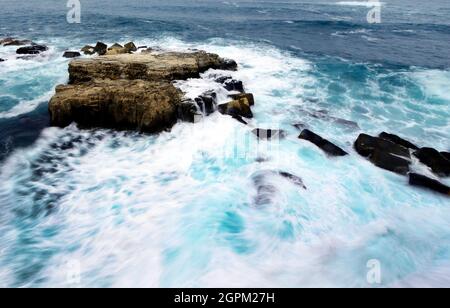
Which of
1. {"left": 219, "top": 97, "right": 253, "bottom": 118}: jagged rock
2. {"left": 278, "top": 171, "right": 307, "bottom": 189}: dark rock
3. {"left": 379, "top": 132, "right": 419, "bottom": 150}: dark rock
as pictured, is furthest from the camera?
{"left": 219, "top": 97, "right": 253, "bottom": 118}: jagged rock

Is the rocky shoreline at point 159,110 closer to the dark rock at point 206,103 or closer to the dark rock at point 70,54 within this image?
the dark rock at point 206,103

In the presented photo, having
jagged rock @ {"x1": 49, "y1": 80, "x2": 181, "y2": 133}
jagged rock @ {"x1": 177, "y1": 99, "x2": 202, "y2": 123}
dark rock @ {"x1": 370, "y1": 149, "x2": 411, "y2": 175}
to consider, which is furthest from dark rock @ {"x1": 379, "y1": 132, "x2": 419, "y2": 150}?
jagged rock @ {"x1": 49, "y1": 80, "x2": 181, "y2": 133}

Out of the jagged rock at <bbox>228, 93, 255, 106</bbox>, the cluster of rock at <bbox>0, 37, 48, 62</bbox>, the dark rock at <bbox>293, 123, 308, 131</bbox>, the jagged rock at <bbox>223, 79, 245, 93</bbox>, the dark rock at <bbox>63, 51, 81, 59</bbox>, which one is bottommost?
the dark rock at <bbox>293, 123, 308, 131</bbox>

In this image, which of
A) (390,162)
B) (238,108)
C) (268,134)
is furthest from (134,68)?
(390,162)

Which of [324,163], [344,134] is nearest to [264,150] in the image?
[324,163]

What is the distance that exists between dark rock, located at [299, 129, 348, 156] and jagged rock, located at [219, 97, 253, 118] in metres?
2.62

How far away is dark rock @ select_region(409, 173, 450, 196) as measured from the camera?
8.97m

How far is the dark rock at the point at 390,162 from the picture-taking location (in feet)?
32.1

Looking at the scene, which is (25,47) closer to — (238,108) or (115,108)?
(115,108)

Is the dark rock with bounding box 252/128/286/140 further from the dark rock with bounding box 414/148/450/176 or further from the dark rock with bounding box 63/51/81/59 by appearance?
the dark rock with bounding box 63/51/81/59

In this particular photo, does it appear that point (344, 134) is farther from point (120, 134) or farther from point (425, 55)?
point (425, 55)

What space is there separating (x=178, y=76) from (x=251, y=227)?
9.20 metres

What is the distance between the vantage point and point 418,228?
7848 mm

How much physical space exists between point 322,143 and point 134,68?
865cm
